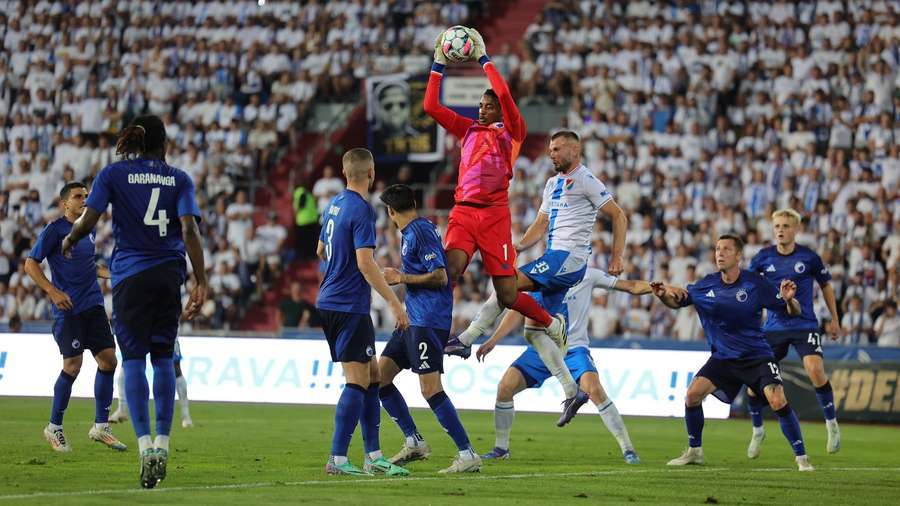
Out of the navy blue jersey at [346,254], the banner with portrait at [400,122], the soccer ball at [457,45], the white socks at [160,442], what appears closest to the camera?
the white socks at [160,442]

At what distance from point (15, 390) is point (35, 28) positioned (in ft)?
49.7

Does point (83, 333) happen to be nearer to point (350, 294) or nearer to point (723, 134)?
point (350, 294)

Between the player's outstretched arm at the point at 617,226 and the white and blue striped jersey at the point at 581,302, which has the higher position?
the player's outstretched arm at the point at 617,226

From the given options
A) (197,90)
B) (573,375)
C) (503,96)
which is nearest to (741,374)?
(573,375)

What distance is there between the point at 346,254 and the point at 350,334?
60 cm

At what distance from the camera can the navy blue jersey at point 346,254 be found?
10477 mm

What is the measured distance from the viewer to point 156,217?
32.5 ft

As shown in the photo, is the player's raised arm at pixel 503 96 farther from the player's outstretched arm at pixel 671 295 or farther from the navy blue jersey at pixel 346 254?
the navy blue jersey at pixel 346 254

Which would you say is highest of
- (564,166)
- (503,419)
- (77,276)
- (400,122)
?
(400,122)

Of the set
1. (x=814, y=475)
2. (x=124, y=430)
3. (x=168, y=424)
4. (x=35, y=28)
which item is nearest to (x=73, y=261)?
(x=124, y=430)

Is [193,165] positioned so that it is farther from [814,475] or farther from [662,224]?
[814,475]

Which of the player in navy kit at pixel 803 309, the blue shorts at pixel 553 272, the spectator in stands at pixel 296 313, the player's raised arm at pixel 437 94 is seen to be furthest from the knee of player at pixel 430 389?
the spectator in stands at pixel 296 313

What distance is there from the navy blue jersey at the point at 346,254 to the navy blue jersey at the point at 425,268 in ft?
3.71

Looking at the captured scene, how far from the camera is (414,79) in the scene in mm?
29531
